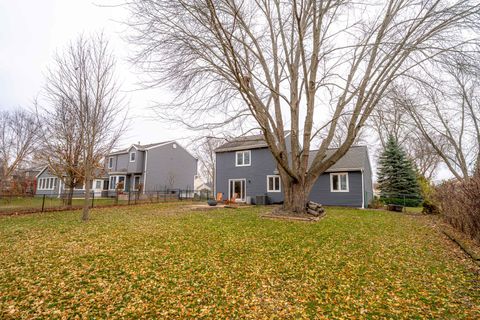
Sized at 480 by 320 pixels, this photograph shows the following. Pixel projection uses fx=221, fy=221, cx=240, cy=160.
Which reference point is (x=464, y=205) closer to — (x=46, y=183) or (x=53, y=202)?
(x=53, y=202)

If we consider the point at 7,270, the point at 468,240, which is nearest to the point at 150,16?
the point at 7,270

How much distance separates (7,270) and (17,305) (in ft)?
5.61

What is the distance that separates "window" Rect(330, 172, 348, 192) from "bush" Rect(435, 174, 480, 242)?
777 cm

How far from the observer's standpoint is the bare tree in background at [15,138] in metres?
22.9

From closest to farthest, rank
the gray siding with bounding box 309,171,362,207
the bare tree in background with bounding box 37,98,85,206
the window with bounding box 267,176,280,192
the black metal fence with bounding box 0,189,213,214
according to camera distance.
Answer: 1. the black metal fence with bounding box 0,189,213,214
2. the bare tree in background with bounding box 37,98,85,206
3. the gray siding with bounding box 309,171,362,207
4. the window with bounding box 267,176,280,192

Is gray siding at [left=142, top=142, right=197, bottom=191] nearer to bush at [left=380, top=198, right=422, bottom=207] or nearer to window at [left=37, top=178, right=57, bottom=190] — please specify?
window at [left=37, top=178, right=57, bottom=190]

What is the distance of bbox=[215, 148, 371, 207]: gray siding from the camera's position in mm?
16609

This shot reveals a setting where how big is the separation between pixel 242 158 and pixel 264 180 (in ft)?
9.74

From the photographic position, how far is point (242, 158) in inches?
794

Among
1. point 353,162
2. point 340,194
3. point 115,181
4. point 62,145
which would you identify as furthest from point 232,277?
point 115,181

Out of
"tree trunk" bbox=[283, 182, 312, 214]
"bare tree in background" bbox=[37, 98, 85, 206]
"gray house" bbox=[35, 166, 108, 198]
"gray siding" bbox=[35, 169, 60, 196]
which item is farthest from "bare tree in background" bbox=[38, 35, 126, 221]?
"gray siding" bbox=[35, 169, 60, 196]

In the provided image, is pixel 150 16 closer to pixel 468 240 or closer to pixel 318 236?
pixel 318 236

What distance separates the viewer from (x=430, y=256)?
529cm

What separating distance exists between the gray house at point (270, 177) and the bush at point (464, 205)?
752 centimetres
